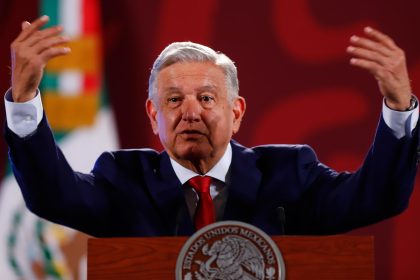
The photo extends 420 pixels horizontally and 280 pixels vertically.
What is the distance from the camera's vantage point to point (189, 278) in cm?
159

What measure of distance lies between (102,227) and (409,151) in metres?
0.79

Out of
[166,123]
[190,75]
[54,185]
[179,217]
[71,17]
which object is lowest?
[179,217]

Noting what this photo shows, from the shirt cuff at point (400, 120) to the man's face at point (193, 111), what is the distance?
0.46 meters

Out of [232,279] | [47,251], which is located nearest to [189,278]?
[232,279]

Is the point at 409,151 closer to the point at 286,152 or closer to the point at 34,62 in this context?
the point at 286,152

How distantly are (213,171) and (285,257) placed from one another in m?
0.57

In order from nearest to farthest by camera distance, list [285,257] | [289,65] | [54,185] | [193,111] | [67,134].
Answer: [285,257] → [54,185] → [193,111] → [67,134] → [289,65]

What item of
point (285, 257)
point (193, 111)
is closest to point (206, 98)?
point (193, 111)

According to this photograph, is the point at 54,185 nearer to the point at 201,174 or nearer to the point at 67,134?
the point at 201,174

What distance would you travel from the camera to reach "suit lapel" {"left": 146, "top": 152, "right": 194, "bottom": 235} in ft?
6.57

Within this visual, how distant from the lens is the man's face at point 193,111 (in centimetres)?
208

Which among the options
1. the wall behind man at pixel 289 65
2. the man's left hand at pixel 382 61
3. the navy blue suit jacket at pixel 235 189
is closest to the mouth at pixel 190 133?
the navy blue suit jacket at pixel 235 189

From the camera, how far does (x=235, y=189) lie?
2.08 m

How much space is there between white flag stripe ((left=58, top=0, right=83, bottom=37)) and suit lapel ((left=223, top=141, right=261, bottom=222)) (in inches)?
58.7
